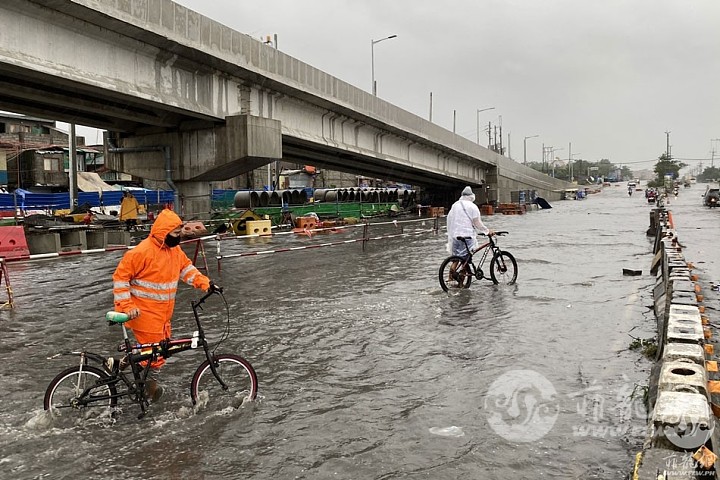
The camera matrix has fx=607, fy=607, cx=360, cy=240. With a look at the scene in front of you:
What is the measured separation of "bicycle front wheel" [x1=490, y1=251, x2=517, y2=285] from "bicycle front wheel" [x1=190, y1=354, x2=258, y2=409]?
7.01 meters

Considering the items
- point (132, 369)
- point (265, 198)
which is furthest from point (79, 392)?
→ point (265, 198)

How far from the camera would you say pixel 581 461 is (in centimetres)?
429

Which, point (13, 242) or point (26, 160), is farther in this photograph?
point (26, 160)

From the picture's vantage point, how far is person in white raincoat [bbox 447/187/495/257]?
435 inches

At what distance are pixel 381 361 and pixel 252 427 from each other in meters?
2.15

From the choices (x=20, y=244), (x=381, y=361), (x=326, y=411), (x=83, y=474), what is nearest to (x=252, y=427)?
(x=326, y=411)

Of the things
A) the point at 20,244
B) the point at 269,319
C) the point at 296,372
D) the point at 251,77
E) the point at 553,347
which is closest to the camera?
the point at 296,372

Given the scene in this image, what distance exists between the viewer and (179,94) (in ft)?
61.3

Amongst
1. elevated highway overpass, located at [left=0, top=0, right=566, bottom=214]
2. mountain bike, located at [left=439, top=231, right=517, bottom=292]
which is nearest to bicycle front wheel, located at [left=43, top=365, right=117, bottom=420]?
mountain bike, located at [left=439, top=231, right=517, bottom=292]

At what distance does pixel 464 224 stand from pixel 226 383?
6327 mm

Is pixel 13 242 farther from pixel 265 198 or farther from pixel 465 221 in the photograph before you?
pixel 265 198

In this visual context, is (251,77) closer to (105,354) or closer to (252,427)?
(105,354)

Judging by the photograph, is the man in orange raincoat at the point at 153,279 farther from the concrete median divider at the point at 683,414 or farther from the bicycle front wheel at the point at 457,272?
the bicycle front wheel at the point at 457,272

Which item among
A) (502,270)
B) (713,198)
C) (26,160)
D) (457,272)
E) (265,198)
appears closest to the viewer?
(457,272)
